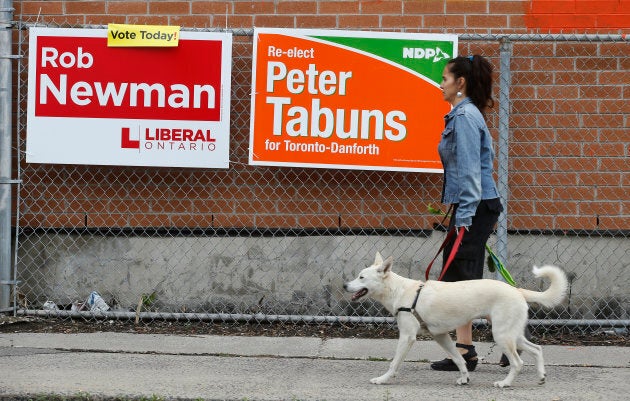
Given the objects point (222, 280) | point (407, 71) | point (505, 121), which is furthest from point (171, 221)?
point (505, 121)

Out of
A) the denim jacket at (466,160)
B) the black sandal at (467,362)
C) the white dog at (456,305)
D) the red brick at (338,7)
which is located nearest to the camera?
the white dog at (456,305)

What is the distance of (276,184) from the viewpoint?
817 centimetres

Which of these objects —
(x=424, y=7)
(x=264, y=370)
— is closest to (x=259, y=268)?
(x=264, y=370)

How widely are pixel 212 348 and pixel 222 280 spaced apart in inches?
41.9

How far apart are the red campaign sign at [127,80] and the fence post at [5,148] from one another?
235mm

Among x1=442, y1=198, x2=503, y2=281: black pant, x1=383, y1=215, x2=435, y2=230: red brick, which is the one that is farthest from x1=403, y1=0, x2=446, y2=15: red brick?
x1=442, y1=198, x2=503, y2=281: black pant

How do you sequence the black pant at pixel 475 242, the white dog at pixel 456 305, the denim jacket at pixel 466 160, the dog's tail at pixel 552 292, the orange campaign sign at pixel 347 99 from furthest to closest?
the orange campaign sign at pixel 347 99 < the black pant at pixel 475 242 < the denim jacket at pixel 466 160 < the dog's tail at pixel 552 292 < the white dog at pixel 456 305

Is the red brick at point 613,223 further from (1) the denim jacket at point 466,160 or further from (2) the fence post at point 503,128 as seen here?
(1) the denim jacket at point 466,160

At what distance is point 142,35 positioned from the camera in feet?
26.1

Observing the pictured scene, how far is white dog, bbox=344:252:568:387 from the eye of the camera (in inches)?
231

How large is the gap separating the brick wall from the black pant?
1.80 metres

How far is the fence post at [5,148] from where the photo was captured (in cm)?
791

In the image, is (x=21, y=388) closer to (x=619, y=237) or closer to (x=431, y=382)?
(x=431, y=382)

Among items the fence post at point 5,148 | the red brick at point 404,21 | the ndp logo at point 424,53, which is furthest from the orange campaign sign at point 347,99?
the fence post at point 5,148
